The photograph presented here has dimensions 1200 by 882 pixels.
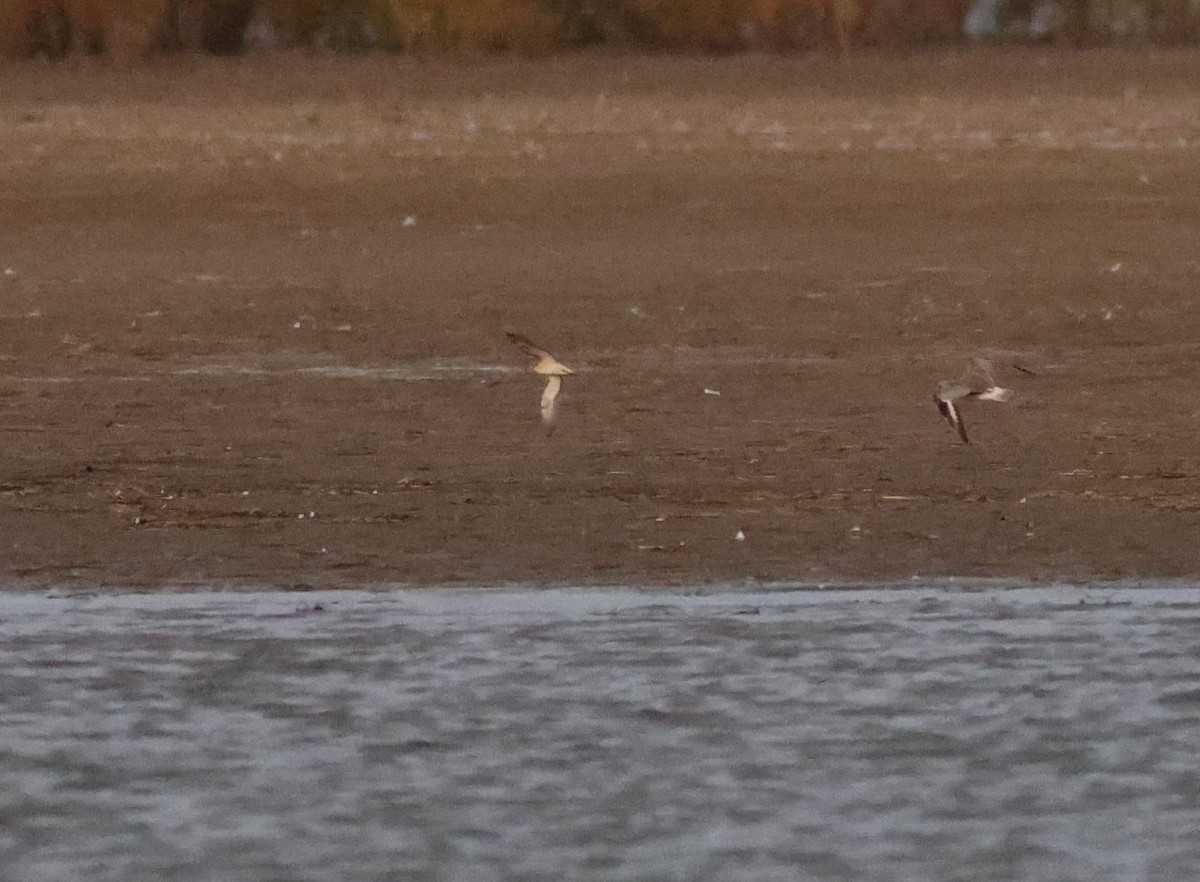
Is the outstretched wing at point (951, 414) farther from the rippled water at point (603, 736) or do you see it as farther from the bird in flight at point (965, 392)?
the rippled water at point (603, 736)

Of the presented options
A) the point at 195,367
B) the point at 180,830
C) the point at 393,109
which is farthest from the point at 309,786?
the point at 393,109

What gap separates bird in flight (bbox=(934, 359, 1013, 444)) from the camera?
7930 millimetres

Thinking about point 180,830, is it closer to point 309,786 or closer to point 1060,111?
point 309,786

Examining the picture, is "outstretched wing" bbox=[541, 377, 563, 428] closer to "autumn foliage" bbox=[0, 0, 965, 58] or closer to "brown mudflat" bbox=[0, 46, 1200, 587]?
"brown mudflat" bbox=[0, 46, 1200, 587]

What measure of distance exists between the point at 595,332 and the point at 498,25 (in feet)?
40.0

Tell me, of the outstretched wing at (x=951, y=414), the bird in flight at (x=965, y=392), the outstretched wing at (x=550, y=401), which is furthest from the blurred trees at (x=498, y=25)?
the outstretched wing at (x=951, y=414)

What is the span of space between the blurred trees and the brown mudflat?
2.64m

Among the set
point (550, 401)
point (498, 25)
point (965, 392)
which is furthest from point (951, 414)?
point (498, 25)

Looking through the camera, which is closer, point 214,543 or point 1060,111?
point 214,543

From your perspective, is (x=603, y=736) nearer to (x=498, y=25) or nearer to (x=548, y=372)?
(x=548, y=372)

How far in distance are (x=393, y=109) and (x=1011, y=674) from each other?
11828 millimetres

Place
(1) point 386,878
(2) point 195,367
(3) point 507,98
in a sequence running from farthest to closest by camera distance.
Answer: (3) point 507,98
(2) point 195,367
(1) point 386,878

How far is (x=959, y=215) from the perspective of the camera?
43.6ft

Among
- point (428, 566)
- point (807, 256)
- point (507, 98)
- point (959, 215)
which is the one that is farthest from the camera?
point (507, 98)
